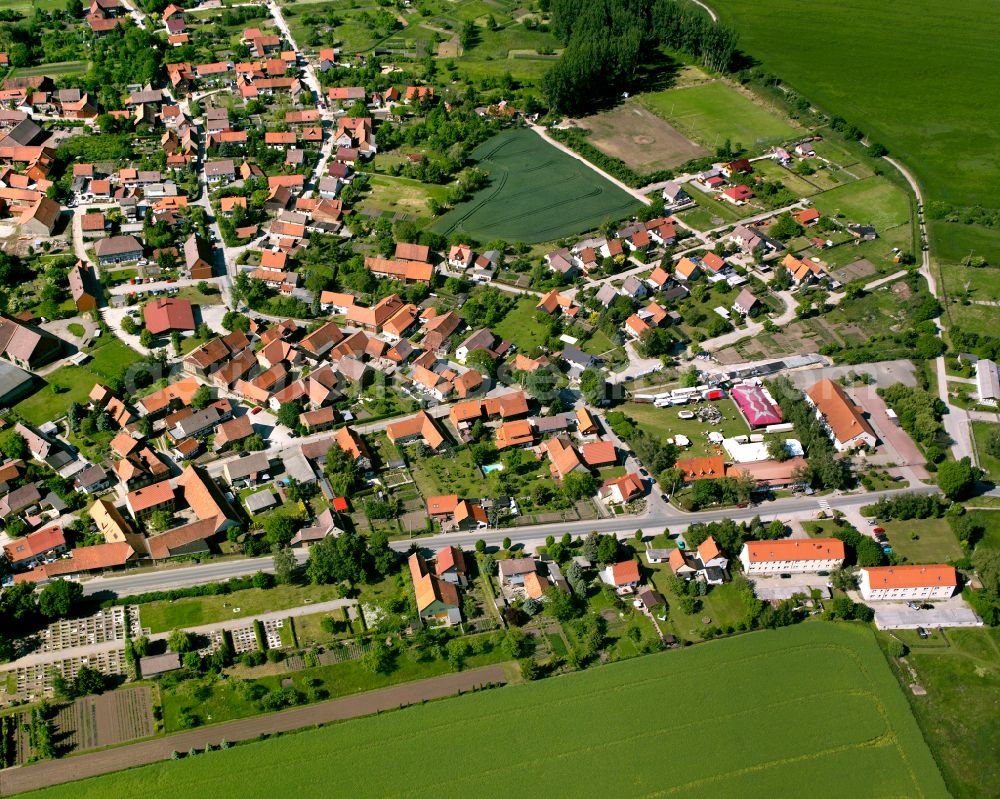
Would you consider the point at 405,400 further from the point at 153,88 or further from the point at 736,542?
the point at 153,88

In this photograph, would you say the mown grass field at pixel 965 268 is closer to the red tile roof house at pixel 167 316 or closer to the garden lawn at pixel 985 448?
the garden lawn at pixel 985 448

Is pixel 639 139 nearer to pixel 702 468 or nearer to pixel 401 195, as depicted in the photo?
pixel 401 195

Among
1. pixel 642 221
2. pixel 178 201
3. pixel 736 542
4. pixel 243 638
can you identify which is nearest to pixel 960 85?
pixel 642 221

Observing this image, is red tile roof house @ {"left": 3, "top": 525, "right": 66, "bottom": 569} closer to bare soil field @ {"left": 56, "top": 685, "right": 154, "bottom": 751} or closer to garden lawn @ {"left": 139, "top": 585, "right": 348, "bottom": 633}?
garden lawn @ {"left": 139, "top": 585, "right": 348, "bottom": 633}

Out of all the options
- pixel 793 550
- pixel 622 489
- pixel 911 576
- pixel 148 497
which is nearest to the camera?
pixel 911 576

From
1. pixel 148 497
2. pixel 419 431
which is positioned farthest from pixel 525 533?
pixel 148 497
